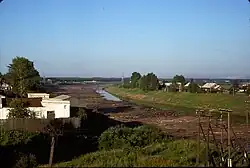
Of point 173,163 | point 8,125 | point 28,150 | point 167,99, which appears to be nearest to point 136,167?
point 173,163

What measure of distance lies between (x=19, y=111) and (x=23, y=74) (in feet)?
71.6

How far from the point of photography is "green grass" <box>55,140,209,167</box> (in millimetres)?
13069

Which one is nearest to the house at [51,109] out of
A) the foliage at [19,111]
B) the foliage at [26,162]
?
the foliage at [19,111]

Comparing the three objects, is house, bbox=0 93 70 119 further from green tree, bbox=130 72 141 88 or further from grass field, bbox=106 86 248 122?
green tree, bbox=130 72 141 88

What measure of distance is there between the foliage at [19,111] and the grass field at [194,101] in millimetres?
28174

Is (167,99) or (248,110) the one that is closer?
(248,110)

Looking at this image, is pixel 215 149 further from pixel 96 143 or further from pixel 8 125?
pixel 8 125

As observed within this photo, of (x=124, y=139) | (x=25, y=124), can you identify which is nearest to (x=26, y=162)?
(x=124, y=139)

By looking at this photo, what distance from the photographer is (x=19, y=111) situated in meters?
30.5

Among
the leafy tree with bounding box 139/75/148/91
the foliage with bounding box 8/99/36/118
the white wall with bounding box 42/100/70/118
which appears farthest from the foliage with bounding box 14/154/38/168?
the leafy tree with bounding box 139/75/148/91

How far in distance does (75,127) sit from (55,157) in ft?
31.9

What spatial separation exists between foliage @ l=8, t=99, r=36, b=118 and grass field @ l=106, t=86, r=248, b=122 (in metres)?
28.2

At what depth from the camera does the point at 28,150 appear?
20.1m

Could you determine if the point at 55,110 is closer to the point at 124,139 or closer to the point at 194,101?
the point at 124,139
